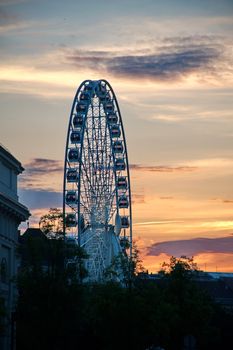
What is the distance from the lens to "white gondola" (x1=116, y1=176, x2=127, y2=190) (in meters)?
128

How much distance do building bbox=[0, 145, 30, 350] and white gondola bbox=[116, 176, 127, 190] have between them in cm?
3063

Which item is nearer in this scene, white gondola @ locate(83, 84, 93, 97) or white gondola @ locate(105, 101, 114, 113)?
white gondola @ locate(83, 84, 93, 97)

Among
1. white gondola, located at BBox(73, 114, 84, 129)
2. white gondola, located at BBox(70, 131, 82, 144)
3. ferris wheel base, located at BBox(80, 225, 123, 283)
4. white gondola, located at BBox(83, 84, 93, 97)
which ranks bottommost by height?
ferris wheel base, located at BBox(80, 225, 123, 283)

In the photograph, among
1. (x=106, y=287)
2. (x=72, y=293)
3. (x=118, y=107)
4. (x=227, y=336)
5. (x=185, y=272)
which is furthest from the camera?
(x=118, y=107)

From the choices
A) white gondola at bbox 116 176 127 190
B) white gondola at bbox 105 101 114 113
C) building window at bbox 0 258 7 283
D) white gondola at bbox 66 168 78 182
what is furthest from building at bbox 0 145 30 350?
white gondola at bbox 116 176 127 190

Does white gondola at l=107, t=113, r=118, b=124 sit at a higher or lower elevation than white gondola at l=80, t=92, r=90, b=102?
lower

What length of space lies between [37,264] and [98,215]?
40.7 m

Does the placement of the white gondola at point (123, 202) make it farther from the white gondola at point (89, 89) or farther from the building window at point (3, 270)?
the building window at point (3, 270)

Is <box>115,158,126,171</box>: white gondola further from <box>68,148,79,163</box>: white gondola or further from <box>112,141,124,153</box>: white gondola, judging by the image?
<box>68,148,79,163</box>: white gondola

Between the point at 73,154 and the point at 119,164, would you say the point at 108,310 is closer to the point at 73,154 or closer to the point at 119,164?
the point at 73,154

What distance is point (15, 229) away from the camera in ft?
319

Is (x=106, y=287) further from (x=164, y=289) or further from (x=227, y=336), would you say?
(x=227, y=336)

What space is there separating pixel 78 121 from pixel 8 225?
2895 centimetres

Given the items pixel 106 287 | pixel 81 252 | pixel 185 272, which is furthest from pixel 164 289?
pixel 81 252
